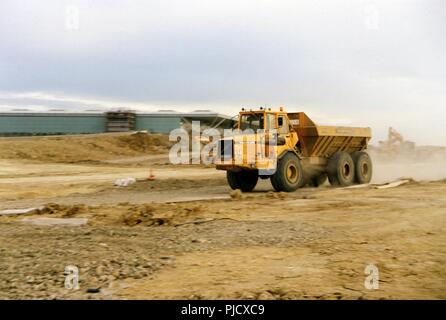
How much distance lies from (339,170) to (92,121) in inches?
1154

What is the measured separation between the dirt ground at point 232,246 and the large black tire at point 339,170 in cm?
216

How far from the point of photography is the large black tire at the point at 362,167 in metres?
18.3

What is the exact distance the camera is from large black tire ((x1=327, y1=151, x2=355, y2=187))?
1723cm

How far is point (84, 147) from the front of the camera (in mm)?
35406

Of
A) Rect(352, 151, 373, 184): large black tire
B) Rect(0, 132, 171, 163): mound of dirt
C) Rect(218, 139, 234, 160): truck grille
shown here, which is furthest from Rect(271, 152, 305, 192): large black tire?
Rect(0, 132, 171, 163): mound of dirt

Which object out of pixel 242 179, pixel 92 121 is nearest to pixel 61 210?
pixel 242 179

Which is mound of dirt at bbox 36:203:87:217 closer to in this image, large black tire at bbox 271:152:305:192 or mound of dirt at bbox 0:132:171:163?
large black tire at bbox 271:152:305:192

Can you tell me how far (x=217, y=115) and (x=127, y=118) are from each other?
7486 mm

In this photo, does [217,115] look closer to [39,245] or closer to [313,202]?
[313,202]

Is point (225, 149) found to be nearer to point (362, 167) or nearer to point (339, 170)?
point (339, 170)

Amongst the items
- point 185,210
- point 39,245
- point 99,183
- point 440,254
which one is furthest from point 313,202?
point 99,183

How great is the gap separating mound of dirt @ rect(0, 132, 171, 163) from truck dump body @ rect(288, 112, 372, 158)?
19.1m

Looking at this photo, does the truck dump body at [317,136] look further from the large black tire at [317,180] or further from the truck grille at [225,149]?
the truck grille at [225,149]

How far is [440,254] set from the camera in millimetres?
6699
